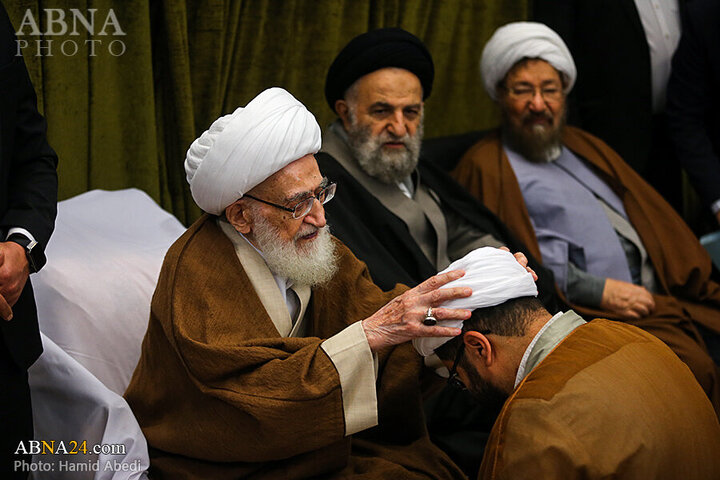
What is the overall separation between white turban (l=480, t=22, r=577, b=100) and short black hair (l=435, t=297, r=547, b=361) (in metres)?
2.25

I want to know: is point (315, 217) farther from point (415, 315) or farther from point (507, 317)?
point (507, 317)

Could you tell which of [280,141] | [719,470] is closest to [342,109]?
[280,141]

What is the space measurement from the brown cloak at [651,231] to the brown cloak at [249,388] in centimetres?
151

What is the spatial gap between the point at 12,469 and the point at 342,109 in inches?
84.3

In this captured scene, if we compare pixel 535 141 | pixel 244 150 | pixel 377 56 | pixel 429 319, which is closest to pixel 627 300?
pixel 535 141

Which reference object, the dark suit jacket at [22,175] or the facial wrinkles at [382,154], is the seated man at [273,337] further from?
the facial wrinkles at [382,154]

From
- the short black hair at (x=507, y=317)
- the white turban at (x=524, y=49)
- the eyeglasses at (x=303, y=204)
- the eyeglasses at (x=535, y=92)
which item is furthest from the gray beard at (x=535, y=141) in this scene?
the short black hair at (x=507, y=317)

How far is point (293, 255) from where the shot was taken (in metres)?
2.54

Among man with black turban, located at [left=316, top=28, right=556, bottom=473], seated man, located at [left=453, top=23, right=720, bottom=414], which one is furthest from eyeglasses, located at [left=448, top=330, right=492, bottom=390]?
seated man, located at [left=453, top=23, right=720, bottom=414]

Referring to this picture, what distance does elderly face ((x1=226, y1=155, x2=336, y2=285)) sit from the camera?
2.54m

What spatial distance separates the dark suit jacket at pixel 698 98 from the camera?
177 inches

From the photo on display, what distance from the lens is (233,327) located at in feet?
7.96

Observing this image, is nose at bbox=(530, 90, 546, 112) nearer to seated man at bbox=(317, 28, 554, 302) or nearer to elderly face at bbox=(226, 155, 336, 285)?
seated man at bbox=(317, 28, 554, 302)

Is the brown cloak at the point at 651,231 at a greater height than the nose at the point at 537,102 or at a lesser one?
lesser
